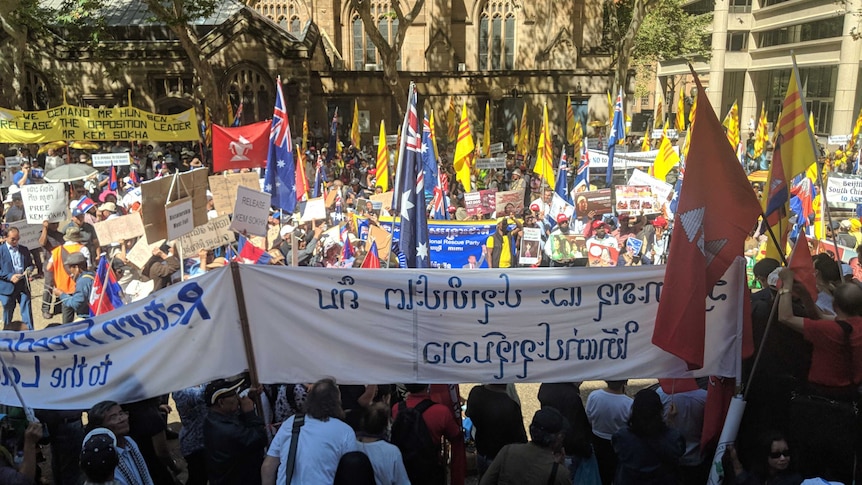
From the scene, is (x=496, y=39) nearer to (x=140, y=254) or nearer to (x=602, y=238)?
(x=602, y=238)

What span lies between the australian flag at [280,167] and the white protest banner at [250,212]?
2.08 meters

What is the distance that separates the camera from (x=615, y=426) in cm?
477

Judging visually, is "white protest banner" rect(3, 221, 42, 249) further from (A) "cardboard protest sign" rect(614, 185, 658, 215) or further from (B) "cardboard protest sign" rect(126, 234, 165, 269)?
(A) "cardboard protest sign" rect(614, 185, 658, 215)

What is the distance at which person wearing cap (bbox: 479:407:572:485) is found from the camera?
3.75m

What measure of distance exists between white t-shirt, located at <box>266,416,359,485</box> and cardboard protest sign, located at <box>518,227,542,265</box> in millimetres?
7480

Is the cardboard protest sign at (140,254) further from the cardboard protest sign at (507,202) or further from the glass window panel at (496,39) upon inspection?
the glass window panel at (496,39)

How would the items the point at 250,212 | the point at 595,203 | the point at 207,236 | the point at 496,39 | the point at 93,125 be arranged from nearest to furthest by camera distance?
the point at 250,212, the point at 207,236, the point at 595,203, the point at 93,125, the point at 496,39

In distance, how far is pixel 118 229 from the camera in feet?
29.0

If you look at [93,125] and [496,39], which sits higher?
[496,39]

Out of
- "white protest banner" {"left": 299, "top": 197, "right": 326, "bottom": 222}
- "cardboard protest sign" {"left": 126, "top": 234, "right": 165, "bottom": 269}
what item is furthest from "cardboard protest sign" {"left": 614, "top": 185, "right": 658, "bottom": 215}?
"cardboard protest sign" {"left": 126, "top": 234, "right": 165, "bottom": 269}

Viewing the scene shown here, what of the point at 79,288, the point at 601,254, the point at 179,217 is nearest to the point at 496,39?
the point at 601,254

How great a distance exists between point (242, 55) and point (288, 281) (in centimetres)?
2799

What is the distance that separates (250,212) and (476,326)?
3.98 meters

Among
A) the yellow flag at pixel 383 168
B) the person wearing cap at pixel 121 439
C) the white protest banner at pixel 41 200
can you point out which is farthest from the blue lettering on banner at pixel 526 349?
the yellow flag at pixel 383 168
